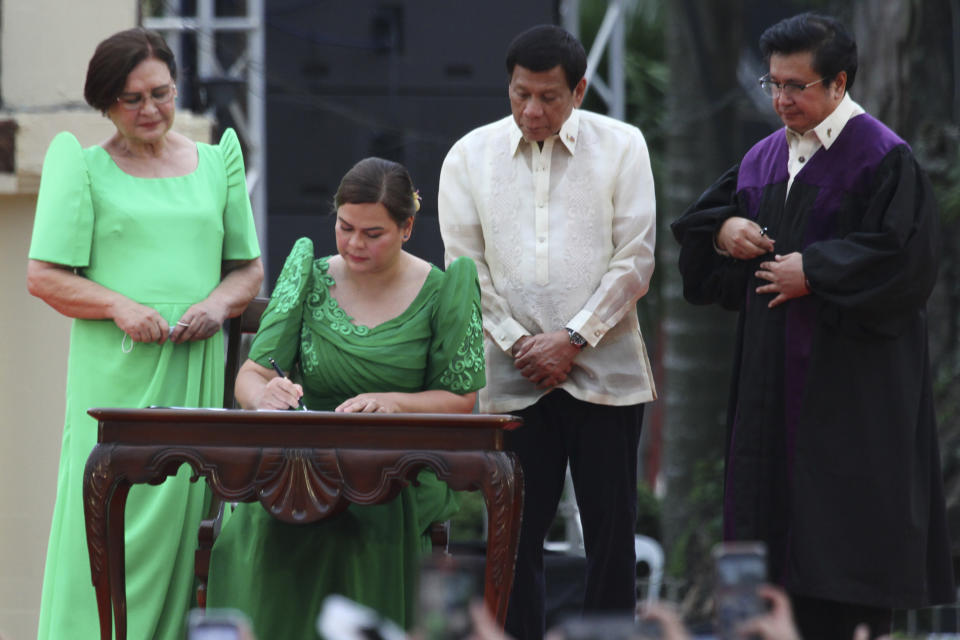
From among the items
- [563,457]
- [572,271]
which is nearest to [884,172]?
[572,271]

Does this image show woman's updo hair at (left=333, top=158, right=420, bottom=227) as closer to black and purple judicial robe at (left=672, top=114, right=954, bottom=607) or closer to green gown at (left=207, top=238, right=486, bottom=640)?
green gown at (left=207, top=238, right=486, bottom=640)

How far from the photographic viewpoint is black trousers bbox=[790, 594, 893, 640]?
3.94 meters

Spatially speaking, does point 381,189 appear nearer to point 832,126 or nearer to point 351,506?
point 351,506

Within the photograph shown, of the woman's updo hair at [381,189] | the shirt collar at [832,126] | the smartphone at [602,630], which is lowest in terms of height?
the smartphone at [602,630]

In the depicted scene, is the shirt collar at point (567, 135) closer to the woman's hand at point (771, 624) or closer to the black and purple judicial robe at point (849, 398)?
the black and purple judicial robe at point (849, 398)

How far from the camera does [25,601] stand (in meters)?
5.10

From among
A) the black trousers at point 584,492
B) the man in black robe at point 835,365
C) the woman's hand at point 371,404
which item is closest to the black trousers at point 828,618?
the man in black robe at point 835,365

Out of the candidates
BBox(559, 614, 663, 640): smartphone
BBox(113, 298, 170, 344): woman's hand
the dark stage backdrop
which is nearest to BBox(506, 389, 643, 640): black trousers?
BBox(113, 298, 170, 344): woman's hand

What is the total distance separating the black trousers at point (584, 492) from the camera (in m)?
4.28

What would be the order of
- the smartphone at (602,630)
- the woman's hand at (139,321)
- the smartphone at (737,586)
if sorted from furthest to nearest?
the woman's hand at (139,321) → the smartphone at (737,586) → the smartphone at (602,630)

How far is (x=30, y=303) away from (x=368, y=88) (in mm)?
5369

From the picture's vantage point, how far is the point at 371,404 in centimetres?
376

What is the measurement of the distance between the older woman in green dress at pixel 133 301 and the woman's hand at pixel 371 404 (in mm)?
583

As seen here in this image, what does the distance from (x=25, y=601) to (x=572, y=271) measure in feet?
7.10
